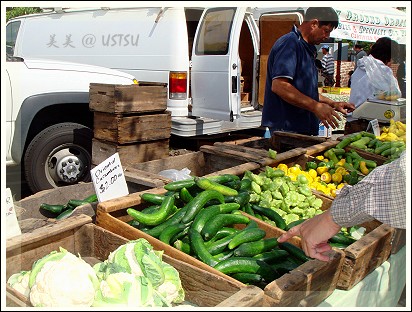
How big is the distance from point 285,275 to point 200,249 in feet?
1.50

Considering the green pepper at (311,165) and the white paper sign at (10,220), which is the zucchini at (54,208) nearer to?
the white paper sign at (10,220)

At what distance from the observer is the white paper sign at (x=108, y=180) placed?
2.69 metres

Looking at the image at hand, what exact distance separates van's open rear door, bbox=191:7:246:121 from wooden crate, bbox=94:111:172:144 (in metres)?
2.81

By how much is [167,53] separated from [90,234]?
16.2 ft

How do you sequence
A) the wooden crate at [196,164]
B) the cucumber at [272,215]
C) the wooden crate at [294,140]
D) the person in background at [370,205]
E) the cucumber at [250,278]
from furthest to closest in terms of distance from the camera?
the wooden crate at [294,140]
the wooden crate at [196,164]
the cucumber at [272,215]
the cucumber at [250,278]
the person in background at [370,205]

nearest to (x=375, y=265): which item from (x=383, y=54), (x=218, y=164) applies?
(x=218, y=164)

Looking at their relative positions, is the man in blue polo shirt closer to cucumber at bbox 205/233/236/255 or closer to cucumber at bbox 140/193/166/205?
cucumber at bbox 140/193/166/205

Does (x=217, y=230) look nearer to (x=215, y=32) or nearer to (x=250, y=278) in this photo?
(x=250, y=278)

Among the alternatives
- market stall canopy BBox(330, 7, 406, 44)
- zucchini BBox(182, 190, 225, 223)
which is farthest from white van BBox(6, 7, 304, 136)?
zucchini BBox(182, 190, 225, 223)

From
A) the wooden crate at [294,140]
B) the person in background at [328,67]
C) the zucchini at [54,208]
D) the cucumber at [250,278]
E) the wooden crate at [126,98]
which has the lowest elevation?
the cucumber at [250,278]

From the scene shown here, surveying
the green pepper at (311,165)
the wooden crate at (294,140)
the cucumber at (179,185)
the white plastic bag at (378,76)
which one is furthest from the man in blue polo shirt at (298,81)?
the white plastic bag at (378,76)

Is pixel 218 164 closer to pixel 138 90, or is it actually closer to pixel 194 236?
pixel 138 90

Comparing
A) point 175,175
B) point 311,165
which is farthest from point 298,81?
point 175,175

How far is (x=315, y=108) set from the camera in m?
4.35
